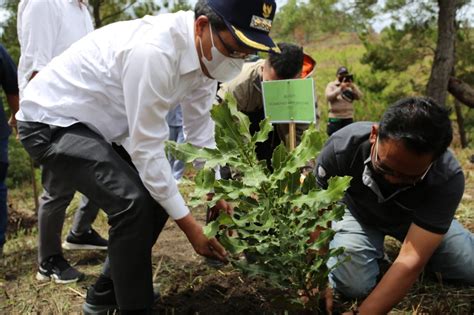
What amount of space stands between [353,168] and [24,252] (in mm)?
2411

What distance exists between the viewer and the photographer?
258 inches

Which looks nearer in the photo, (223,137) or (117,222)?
(223,137)

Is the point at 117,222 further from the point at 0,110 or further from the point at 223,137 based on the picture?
the point at 0,110

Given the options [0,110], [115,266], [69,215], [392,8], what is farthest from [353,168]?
[392,8]

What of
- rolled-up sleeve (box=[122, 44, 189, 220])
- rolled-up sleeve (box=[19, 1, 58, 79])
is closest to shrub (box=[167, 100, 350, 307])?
rolled-up sleeve (box=[122, 44, 189, 220])

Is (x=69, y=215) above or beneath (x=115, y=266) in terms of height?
beneath

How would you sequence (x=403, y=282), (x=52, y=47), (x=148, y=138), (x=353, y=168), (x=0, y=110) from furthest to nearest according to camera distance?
1. (x=0, y=110)
2. (x=52, y=47)
3. (x=353, y=168)
4. (x=403, y=282)
5. (x=148, y=138)

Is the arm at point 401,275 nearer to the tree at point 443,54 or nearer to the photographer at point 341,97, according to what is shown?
the photographer at point 341,97

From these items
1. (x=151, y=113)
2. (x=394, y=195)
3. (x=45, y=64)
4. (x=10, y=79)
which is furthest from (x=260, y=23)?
(x=10, y=79)

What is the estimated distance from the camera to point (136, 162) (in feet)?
6.16

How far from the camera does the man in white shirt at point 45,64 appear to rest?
2740 millimetres

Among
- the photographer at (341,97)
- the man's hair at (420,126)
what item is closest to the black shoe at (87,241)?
the man's hair at (420,126)

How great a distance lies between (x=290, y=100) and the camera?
121 inches

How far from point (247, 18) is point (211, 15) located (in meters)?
0.13
